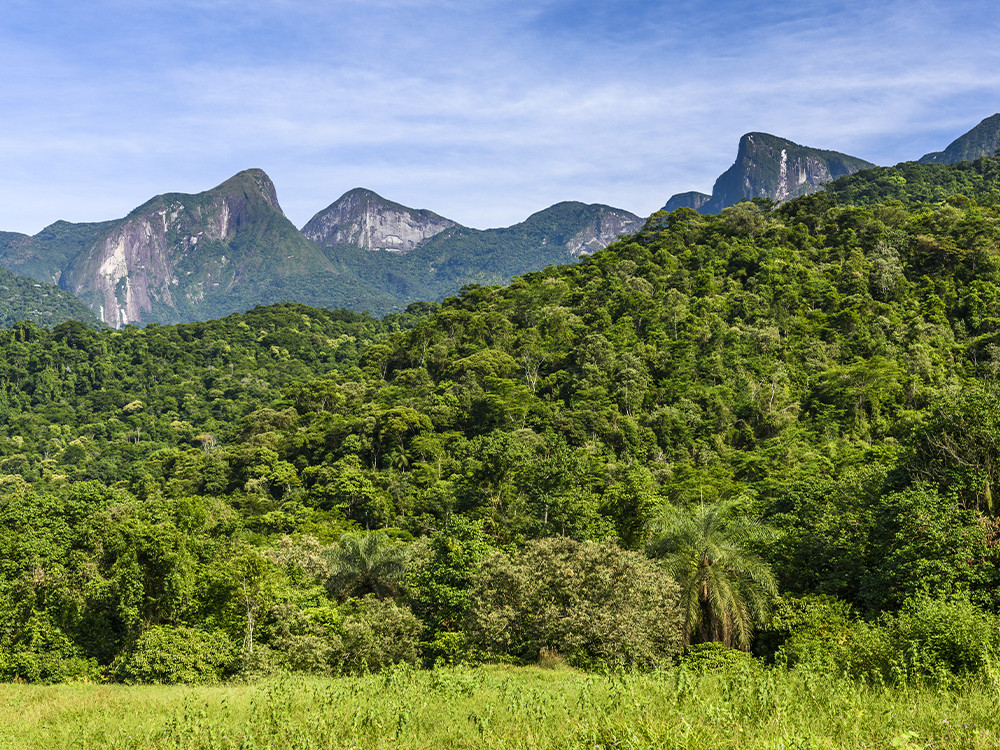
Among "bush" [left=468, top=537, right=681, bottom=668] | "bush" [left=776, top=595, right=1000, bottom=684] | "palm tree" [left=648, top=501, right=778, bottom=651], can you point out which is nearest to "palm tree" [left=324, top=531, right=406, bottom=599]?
"bush" [left=468, top=537, right=681, bottom=668]

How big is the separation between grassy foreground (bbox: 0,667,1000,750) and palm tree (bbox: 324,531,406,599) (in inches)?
620

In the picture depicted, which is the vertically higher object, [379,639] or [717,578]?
[717,578]

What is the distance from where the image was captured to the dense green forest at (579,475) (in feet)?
60.6

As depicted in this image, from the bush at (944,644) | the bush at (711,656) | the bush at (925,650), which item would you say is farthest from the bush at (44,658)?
the bush at (944,644)

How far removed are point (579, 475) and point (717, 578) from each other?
50.6 feet

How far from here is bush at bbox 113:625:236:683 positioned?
17.4 metres

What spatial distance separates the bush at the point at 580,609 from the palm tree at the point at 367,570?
24.6 feet

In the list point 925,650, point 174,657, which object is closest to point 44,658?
point 174,657

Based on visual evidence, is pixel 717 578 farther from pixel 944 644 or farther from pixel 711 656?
pixel 944 644

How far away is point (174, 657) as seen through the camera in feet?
57.5

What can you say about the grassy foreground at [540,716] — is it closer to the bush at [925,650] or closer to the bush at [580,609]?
the bush at [925,650]

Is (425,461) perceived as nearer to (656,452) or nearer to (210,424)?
(656,452)

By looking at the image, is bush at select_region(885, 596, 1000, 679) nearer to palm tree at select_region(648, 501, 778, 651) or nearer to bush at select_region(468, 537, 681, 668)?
bush at select_region(468, 537, 681, 668)

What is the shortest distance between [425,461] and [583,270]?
40.8m
